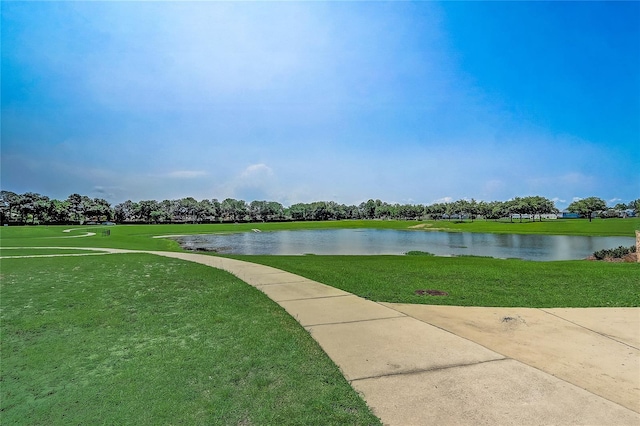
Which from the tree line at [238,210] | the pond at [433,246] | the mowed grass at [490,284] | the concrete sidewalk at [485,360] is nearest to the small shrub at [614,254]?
the pond at [433,246]

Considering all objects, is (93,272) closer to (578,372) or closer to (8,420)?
(8,420)

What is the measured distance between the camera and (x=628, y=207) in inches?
5561

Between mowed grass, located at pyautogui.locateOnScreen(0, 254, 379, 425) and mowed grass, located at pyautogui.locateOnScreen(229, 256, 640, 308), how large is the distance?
3478mm

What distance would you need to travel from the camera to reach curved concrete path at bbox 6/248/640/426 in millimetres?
3305

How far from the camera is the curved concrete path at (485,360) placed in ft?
10.8

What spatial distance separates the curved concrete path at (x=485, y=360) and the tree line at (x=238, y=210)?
87.7 meters

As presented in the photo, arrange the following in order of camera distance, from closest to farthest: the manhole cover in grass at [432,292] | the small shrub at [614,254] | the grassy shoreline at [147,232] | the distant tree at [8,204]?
the manhole cover in grass at [432,292]
the small shrub at [614,254]
the grassy shoreline at [147,232]
the distant tree at [8,204]

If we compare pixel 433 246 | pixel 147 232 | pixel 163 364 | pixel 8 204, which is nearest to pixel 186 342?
pixel 163 364

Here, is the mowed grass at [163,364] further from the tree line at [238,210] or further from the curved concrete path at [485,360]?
the tree line at [238,210]

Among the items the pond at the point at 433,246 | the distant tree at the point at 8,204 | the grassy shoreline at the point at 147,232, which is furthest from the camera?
the distant tree at the point at 8,204

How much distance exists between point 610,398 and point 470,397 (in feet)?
4.91

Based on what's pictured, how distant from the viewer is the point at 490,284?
972 cm

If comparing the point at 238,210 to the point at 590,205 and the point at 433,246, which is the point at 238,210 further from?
the point at 590,205

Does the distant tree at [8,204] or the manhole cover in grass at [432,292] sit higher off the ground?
the distant tree at [8,204]
